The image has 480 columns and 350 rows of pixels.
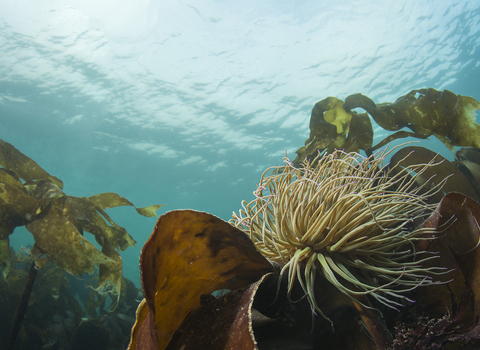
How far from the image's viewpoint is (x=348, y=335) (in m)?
1.12

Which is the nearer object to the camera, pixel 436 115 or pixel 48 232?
pixel 48 232

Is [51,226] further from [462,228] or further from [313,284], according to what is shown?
[462,228]

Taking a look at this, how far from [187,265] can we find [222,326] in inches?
10.4

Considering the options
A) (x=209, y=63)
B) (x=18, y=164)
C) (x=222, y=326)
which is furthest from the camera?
(x=209, y=63)

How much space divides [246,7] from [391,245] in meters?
16.0

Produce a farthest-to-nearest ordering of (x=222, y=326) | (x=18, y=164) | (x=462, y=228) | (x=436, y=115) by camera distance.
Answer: (x=18, y=164), (x=436, y=115), (x=462, y=228), (x=222, y=326)

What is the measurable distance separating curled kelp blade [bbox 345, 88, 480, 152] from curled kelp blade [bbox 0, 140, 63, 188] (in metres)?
4.65

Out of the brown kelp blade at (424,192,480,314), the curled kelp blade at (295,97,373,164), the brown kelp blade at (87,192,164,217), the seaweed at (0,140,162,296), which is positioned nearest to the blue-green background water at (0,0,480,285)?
the curled kelp blade at (295,97,373,164)

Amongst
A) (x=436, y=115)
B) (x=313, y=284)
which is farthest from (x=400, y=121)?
(x=313, y=284)

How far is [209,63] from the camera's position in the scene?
1622 centimetres

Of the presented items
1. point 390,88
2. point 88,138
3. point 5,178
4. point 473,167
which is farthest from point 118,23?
point 390,88

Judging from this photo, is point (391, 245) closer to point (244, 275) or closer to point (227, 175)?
point (244, 275)

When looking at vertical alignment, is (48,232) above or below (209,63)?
below

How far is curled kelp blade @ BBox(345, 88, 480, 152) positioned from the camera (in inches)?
92.2
